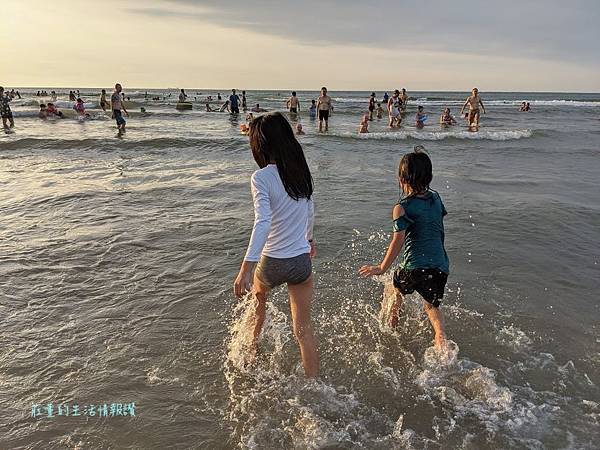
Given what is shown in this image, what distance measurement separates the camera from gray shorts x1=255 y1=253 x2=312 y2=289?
3047 millimetres

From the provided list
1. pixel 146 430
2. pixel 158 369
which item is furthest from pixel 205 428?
pixel 158 369

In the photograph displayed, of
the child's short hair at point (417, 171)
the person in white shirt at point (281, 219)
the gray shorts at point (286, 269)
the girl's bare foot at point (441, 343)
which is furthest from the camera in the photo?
the girl's bare foot at point (441, 343)

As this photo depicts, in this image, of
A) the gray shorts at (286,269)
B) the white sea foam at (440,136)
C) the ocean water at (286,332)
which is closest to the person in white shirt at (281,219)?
the gray shorts at (286,269)

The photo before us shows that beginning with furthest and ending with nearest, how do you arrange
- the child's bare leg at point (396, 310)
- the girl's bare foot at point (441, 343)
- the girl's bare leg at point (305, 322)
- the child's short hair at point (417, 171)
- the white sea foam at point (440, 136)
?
the white sea foam at point (440, 136) < the child's bare leg at point (396, 310) < the girl's bare foot at point (441, 343) < the child's short hair at point (417, 171) < the girl's bare leg at point (305, 322)

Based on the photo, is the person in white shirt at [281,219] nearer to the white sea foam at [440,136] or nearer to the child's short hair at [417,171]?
the child's short hair at [417,171]

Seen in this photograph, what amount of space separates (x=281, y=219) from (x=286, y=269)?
0.36m

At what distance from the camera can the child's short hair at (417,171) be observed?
11.4 feet

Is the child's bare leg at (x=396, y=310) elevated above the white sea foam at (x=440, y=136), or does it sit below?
below

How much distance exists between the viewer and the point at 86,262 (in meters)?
5.51

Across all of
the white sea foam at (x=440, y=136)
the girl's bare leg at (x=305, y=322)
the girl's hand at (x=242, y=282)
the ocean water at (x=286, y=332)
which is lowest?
the ocean water at (x=286, y=332)

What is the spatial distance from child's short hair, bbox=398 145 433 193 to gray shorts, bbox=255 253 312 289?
1.11m

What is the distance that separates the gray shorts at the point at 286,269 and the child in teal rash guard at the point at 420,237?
2.46 ft

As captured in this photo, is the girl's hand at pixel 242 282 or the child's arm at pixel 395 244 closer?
the girl's hand at pixel 242 282

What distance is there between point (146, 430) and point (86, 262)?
10.6 ft
